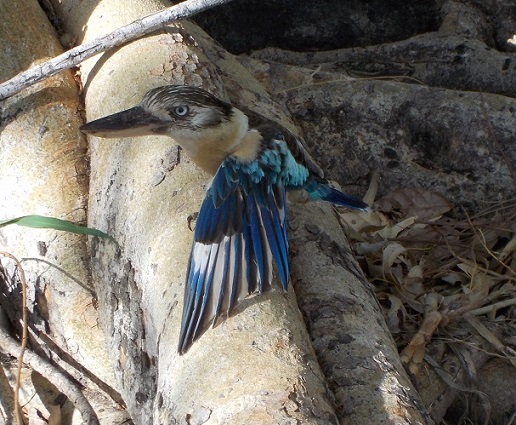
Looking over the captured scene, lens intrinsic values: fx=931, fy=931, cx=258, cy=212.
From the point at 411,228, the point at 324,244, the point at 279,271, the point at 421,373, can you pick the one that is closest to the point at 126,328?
the point at 279,271

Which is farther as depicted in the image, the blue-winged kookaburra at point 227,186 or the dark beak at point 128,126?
the dark beak at point 128,126

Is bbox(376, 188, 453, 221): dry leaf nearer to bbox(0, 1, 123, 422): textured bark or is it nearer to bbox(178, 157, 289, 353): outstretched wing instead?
bbox(178, 157, 289, 353): outstretched wing

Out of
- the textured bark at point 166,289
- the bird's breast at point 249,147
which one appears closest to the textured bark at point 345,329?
the textured bark at point 166,289

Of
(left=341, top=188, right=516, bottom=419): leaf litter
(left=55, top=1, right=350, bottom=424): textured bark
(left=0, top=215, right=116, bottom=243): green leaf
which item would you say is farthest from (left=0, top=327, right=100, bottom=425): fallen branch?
(left=341, top=188, right=516, bottom=419): leaf litter

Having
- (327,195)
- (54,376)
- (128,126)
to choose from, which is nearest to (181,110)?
(128,126)

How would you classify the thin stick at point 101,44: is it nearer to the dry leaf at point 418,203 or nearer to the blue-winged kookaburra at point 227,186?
the blue-winged kookaburra at point 227,186

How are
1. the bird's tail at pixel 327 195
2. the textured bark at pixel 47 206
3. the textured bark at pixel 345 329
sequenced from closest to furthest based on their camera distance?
the textured bark at pixel 345 329, the textured bark at pixel 47 206, the bird's tail at pixel 327 195

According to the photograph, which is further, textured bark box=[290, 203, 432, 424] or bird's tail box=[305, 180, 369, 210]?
bird's tail box=[305, 180, 369, 210]
